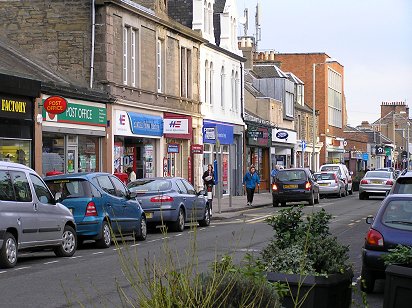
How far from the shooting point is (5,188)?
16.4 m

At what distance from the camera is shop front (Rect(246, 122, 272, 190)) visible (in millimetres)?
54812

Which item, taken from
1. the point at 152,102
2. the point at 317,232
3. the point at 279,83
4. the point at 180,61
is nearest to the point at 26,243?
the point at 317,232

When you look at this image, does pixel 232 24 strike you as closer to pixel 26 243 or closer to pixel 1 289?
pixel 26 243

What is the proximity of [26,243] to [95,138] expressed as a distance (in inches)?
674

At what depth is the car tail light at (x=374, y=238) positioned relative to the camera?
12.3m

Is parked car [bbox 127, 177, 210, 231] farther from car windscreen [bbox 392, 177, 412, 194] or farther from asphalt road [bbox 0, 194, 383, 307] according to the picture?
car windscreen [bbox 392, 177, 412, 194]

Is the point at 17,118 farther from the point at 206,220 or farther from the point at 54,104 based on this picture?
the point at 206,220

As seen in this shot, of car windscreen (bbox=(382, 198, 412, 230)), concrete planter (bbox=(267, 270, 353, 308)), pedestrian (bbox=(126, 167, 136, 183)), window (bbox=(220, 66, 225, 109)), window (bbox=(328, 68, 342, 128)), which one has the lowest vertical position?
concrete planter (bbox=(267, 270, 353, 308))

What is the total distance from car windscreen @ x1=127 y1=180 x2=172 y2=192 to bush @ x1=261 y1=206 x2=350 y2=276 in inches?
594

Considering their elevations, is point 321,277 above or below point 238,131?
below

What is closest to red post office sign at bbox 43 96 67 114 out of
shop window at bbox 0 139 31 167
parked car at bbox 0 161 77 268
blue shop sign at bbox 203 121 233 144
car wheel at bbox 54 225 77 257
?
shop window at bbox 0 139 31 167

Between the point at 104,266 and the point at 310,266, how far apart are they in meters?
7.92

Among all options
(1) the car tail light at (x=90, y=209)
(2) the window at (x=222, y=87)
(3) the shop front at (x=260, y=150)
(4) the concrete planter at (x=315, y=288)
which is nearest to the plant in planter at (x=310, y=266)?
(4) the concrete planter at (x=315, y=288)

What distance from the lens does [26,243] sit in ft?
55.2
